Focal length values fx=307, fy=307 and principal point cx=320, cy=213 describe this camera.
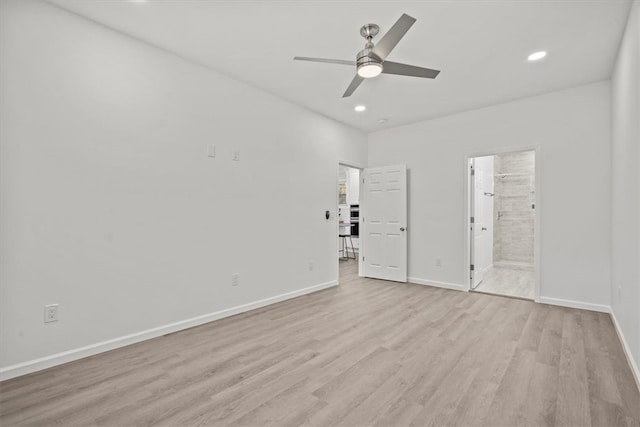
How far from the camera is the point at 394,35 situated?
213 cm

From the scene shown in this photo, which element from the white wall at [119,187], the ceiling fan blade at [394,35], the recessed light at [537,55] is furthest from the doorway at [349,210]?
the ceiling fan blade at [394,35]

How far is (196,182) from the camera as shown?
322cm

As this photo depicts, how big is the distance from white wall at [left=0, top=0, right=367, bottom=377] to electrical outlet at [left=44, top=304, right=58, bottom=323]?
32 millimetres

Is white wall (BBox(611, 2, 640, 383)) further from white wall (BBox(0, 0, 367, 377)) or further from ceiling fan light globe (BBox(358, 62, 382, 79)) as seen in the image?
white wall (BBox(0, 0, 367, 377))

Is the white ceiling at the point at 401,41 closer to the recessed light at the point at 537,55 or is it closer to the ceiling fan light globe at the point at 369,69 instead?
the recessed light at the point at 537,55

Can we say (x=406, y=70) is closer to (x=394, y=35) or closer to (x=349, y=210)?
(x=394, y=35)

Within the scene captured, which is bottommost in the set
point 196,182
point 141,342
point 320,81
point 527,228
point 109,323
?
point 141,342

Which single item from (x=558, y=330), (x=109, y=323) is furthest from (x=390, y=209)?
(x=109, y=323)

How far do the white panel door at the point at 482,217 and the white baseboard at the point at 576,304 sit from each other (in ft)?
3.19

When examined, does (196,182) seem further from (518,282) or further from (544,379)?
(518,282)

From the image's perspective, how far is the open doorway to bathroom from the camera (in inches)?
206

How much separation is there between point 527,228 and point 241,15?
291 inches

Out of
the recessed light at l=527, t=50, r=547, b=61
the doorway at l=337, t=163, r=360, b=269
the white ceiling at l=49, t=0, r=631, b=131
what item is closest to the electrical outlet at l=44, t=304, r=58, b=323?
the white ceiling at l=49, t=0, r=631, b=131

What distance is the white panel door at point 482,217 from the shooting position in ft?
16.2
